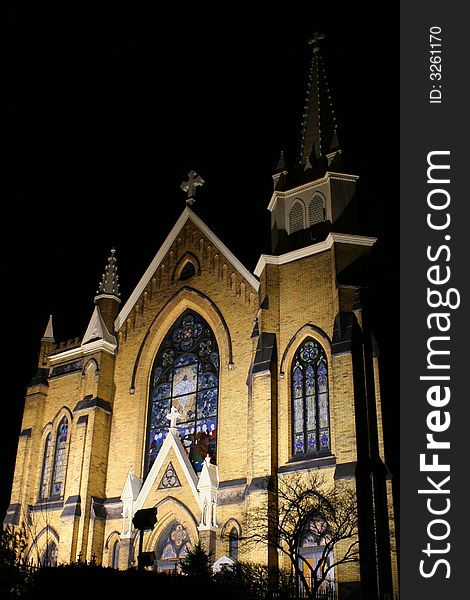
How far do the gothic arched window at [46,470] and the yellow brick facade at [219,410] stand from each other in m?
0.18

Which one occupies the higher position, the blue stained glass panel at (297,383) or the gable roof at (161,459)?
the blue stained glass panel at (297,383)

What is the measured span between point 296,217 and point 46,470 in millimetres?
14084

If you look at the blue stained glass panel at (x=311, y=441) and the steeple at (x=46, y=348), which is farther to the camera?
the steeple at (x=46, y=348)

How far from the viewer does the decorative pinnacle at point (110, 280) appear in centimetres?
3309

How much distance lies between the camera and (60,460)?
30.8 meters

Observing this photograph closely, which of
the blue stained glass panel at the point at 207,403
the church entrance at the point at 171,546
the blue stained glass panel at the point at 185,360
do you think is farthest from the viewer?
the blue stained glass panel at the point at 185,360

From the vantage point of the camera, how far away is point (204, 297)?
30.0 metres

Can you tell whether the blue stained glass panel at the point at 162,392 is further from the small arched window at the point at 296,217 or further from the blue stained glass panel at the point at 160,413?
the small arched window at the point at 296,217

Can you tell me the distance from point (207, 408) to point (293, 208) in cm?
823

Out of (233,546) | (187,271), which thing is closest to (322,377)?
(233,546)

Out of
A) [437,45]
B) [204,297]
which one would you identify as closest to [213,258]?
[204,297]

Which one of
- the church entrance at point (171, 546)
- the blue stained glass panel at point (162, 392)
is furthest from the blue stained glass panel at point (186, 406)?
the church entrance at point (171, 546)

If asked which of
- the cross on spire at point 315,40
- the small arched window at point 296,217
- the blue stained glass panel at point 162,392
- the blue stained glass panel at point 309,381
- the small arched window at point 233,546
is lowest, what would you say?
the small arched window at point 233,546

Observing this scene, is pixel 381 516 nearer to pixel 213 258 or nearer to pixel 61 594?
pixel 61 594
